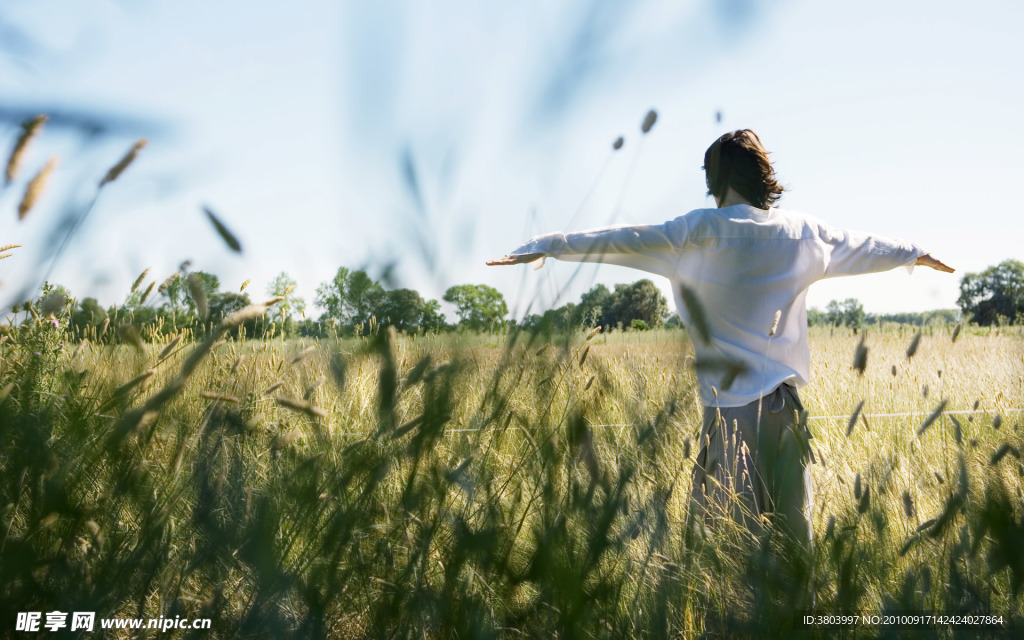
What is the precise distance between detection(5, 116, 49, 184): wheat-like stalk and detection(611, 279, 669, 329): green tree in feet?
1.95

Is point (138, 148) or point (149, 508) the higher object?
point (138, 148)

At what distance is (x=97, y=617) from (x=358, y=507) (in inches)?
12.2

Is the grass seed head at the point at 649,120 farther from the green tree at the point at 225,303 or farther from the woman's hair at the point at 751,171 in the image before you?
the woman's hair at the point at 751,171

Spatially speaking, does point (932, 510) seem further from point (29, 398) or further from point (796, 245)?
point (29, 398)

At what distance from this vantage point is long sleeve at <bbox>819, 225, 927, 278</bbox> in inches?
99.3

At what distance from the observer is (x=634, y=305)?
88cm

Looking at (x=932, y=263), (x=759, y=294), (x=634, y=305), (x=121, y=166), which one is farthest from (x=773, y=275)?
(x=121, y=166)

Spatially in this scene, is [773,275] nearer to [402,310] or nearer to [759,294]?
[759,294]

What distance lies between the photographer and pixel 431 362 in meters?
0.79

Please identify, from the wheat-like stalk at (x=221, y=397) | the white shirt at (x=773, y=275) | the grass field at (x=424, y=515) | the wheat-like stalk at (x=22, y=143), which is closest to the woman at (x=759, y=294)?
the white shirt at (x=773, y=275)

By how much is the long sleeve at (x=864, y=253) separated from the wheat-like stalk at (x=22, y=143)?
236 cm

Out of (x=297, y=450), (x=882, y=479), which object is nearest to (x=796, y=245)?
(x=882, y=479)

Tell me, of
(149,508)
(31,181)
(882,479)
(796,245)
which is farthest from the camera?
(796,245)

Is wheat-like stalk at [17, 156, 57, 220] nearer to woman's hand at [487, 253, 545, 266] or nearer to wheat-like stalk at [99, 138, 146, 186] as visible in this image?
wheat-like stalk at [99, 138, 146, 186]
